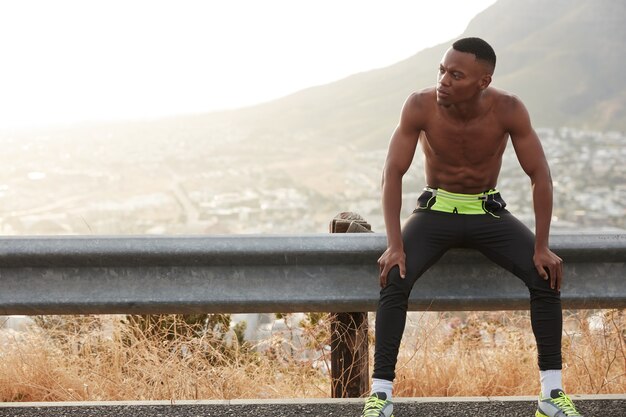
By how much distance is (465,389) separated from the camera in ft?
12.5

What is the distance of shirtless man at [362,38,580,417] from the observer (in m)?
3.14

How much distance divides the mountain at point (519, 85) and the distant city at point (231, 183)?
2.32 meters

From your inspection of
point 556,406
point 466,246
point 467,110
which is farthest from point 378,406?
point 467,110

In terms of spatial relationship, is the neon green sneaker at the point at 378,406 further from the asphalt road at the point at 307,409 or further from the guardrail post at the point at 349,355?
the guardrail post at the point at 349,355

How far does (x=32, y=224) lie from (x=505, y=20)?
179ft

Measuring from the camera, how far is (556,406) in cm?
303

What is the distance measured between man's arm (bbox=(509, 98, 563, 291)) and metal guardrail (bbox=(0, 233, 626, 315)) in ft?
0.28

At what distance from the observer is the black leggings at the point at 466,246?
10.3 feet

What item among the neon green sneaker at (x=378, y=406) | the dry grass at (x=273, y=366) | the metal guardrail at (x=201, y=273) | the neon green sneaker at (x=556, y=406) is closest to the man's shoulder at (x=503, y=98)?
the metal guardrail at (x=201, y=273)

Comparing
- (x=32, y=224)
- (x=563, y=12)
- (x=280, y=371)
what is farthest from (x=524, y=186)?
(x=280, y=371)

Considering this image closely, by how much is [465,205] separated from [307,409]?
1226mm

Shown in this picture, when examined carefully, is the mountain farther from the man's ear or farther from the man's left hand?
the man's left hand

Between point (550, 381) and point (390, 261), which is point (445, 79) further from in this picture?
point (550, 381)

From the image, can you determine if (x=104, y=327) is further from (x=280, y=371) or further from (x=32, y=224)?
(x=32, y=224)
